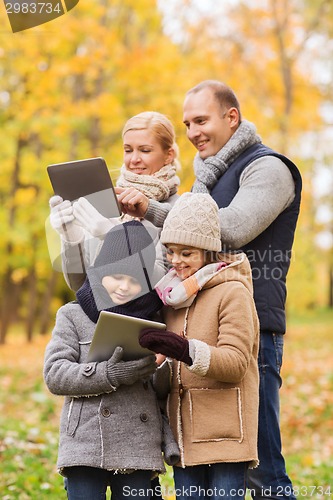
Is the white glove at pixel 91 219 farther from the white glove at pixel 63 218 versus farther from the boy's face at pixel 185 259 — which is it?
the boy's face at pixel 185 259

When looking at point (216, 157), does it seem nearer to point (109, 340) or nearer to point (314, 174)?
point (109, 340)

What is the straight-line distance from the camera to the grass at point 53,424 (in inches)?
220

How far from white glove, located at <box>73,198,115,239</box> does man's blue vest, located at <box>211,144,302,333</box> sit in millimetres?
669

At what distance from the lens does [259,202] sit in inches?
134

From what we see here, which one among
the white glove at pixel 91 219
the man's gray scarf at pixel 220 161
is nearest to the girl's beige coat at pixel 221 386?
the white glove at pixel 91 219

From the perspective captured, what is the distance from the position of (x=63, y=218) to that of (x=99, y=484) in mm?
1206

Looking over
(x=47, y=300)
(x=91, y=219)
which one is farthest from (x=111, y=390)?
(x=47, y=300)

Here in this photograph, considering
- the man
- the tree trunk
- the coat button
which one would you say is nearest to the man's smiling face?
the man

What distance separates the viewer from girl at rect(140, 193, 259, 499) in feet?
9.82

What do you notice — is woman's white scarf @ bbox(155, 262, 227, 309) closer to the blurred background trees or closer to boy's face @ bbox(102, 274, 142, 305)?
boy's face @ bbox(102, 274, 142, 305)

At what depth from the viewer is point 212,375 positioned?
9.55ft

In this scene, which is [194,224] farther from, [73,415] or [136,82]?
[136,82]

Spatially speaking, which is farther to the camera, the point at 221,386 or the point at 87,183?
the point at 87,183

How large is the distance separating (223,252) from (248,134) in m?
0.74
